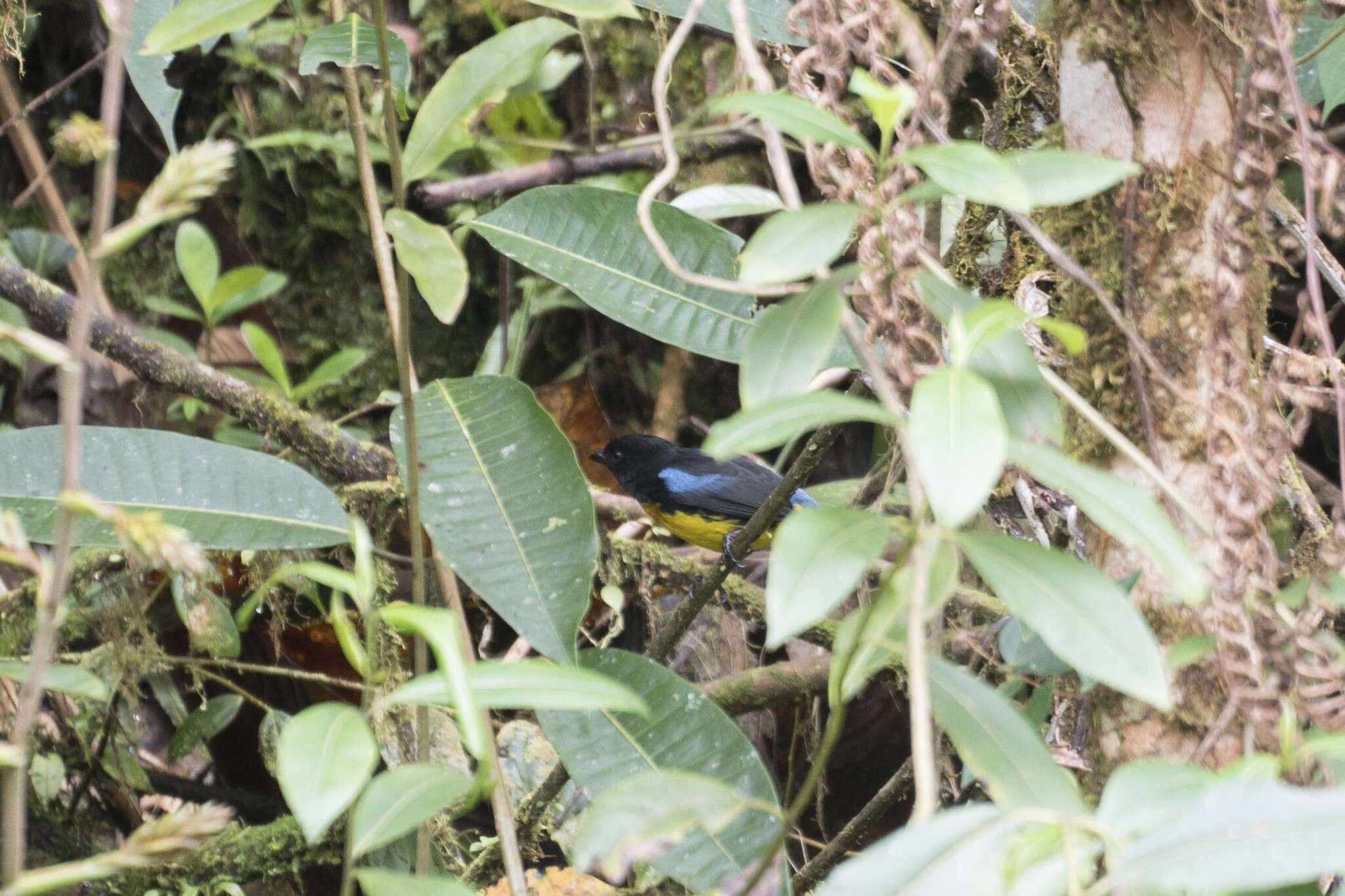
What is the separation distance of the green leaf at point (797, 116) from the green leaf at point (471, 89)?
1.69ft

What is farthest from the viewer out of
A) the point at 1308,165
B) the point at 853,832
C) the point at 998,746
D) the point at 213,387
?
the point at 213,387

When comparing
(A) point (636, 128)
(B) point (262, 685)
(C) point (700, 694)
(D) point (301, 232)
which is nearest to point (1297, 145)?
(C) point (700, 694)

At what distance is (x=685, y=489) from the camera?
4.25 meters

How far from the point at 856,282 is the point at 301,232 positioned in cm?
372

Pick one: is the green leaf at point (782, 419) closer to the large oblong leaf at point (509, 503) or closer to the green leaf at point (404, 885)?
the green leaf at point (404, 885)

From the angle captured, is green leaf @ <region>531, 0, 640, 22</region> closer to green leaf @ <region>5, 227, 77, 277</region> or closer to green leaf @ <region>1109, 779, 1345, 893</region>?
green leaf @ <region>1109, 779, 1345, 893</region>

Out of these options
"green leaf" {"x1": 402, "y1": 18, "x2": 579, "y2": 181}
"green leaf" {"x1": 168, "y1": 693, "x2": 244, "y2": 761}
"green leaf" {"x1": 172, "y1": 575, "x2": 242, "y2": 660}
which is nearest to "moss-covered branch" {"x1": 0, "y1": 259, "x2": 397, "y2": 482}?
"green leaf" {"x1": 172, "y1": 575, "x2": 242, "y2": 660}

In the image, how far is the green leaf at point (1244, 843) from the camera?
69cm

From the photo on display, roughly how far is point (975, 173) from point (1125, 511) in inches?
11.7

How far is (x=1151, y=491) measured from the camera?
157 cm

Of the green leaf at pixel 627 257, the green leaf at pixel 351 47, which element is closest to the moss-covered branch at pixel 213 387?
the green leaf at pixel 627 257

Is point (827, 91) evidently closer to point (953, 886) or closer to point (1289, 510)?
point (953, 886)

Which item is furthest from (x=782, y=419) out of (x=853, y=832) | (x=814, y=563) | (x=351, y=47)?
(x=853, y=832)

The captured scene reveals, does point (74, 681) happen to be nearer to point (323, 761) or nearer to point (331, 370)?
point (323, 761)
